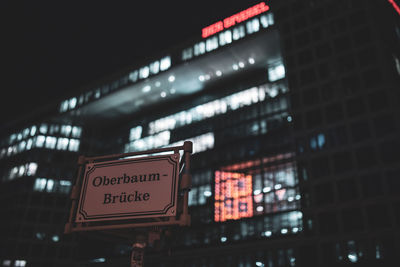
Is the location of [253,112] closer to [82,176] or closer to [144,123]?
[144,123]

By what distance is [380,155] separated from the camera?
43.5 meters

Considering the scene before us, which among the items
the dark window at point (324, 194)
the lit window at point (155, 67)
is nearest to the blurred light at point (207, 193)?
the dark window at point (324, 194)

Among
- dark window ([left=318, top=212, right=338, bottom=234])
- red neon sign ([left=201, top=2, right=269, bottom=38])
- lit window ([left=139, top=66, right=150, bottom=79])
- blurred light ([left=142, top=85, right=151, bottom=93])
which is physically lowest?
dark window ([left=318, top=212, right=338, bottom=234])

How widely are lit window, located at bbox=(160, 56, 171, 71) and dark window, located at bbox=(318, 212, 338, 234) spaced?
4102 centimetres

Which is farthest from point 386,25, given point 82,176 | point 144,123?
point 82,176

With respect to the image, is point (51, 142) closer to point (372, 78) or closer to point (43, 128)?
point (43, 128)

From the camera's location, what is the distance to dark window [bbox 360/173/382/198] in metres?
42.5

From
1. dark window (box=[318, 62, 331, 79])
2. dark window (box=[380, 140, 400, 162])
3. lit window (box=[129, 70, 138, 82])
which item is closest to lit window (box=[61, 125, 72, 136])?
lit window (box=[129, 70, 138, 82])

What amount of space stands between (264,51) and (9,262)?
5845 cm

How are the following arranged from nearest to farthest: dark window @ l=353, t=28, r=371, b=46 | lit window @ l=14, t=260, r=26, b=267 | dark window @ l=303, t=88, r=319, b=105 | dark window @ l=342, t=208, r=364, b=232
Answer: dark window @ l=342, t=208, r=364, b=232 → dark window @ l=353, t=28, r=371, b=46 → dark window @ l=303, t=88, r=319, b=105 → lit window @ l=14, t=260, r=26, b=267

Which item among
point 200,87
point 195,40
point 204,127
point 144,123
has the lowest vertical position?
point 204,127

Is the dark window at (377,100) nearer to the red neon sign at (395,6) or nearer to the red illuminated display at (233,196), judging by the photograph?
the red neon sign at (395,6)

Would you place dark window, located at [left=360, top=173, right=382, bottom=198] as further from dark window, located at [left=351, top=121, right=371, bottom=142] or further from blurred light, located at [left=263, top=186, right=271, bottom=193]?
blurred light, located at [left=263, top=186, right=271, bottom=193]

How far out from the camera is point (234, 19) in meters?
68.5
